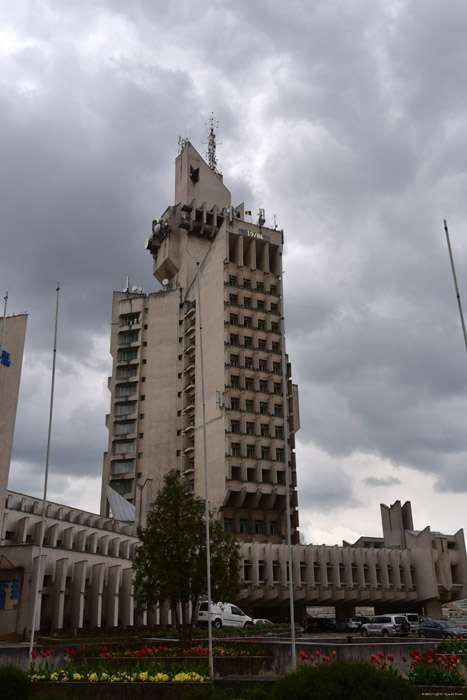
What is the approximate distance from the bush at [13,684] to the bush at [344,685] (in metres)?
7.97

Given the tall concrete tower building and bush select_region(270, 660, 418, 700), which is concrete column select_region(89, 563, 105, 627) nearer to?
the tall concrete tower building

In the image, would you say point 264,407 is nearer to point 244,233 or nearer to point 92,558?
point 244,233

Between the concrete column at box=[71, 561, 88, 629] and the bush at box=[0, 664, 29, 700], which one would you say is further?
the concrete column at box=[71, 561, 88, 629]

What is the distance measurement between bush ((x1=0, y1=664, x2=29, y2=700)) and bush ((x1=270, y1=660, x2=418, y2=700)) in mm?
7971

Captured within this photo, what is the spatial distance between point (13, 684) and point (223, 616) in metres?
38.2

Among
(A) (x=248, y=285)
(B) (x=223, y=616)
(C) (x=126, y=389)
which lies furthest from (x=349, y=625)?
(C) (x=126, y=389)

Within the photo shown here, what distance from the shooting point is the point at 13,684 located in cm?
1717

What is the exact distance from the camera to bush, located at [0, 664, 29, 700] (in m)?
16.9

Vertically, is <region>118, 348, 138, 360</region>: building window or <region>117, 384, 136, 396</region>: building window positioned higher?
<region>118, 348, 138, 360</region>: building window

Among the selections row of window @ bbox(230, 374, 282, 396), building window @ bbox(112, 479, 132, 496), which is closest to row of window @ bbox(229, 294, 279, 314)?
row of window @ bbox(230, 374, 282, 396)

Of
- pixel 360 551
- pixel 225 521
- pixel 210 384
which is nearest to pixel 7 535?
pixel 225 521

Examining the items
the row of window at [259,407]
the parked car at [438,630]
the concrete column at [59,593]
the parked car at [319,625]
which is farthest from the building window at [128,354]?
the parked car at [438,630]

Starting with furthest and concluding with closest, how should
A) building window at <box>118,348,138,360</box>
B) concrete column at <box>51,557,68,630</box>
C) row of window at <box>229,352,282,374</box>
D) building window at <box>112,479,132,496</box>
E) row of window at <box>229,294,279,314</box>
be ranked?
1. building window at <box>118,348,138,360</box>
2. building window at <box>112,479,132,496</box>
3. row of window at <box>229,294,279,314</box>
4. row of window at <box>229,352,282,374</box>
5. concrete column at <box>51,557,68,630</box>

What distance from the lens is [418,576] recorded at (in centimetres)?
8631
